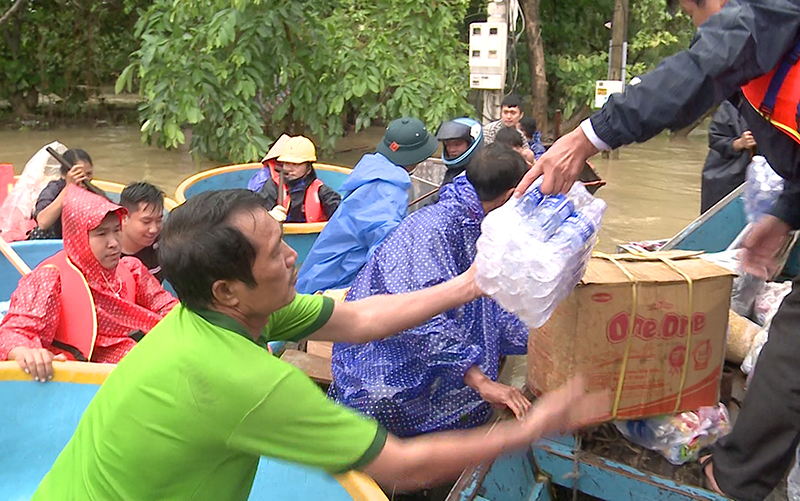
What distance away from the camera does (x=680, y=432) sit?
2148mm

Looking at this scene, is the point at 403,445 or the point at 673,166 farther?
the point at 673,166

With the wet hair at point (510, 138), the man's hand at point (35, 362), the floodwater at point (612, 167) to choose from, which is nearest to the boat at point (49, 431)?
the man's hand at point (35, 362)

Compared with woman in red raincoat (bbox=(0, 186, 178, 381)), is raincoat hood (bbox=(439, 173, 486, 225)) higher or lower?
higher

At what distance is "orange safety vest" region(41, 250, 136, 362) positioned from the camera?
9.10 feet

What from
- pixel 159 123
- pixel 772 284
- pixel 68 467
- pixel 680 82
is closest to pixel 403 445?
pixel 68 467

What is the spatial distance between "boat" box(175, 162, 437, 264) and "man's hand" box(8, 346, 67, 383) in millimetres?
2322

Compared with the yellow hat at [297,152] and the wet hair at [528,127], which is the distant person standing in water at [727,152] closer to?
the wet hair at [528,127]

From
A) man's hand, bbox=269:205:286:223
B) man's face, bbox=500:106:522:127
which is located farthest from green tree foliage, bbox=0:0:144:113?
man's hand, bbox=269:205:286:223

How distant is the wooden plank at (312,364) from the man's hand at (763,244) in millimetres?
1680

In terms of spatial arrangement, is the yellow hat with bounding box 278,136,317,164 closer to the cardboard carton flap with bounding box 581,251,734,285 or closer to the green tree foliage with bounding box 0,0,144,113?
the cardboard carton flap with bounding box 581,251,734,285

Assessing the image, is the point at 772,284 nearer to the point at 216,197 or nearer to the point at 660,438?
the point at 660,438

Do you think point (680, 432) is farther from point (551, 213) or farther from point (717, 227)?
point (717, 227)

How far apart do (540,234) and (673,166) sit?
10.4 metres

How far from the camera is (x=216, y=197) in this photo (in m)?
1.40
